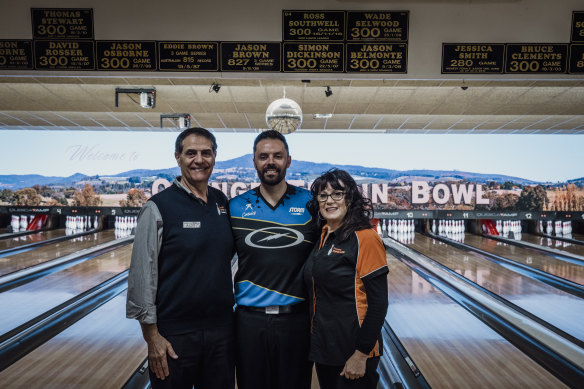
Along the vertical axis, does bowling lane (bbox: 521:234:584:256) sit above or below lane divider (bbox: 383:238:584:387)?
below

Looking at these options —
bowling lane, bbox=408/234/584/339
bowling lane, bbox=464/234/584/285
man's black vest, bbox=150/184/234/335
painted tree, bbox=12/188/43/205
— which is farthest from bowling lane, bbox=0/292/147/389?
painted tree, bbox=12/188/43/205

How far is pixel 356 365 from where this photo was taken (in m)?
1.31

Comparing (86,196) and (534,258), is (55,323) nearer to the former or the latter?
(534,258)

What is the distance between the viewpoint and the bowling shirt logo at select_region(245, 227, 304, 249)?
1.50 metres

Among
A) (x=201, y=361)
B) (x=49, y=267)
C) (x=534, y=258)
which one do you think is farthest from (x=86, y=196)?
(x=534, y=258)

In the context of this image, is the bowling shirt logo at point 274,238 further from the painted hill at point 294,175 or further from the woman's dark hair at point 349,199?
the painted hill at point 294,175

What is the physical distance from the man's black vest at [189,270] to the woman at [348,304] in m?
0.35

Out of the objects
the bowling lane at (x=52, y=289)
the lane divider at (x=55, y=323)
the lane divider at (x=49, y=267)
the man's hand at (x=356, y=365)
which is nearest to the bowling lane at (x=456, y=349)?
the man's hand at (x=356, y=365)

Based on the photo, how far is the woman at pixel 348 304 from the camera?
1.31 meters

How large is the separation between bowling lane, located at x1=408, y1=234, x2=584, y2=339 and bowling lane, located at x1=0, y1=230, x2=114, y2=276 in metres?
5.06

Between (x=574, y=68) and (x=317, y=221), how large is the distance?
2447 millimetres

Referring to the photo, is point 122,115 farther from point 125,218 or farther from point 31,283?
point 31,283

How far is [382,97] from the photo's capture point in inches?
227

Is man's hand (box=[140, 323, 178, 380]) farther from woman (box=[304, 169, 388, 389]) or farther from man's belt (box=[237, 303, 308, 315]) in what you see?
woman (box=[304, 169, 388, 389])
